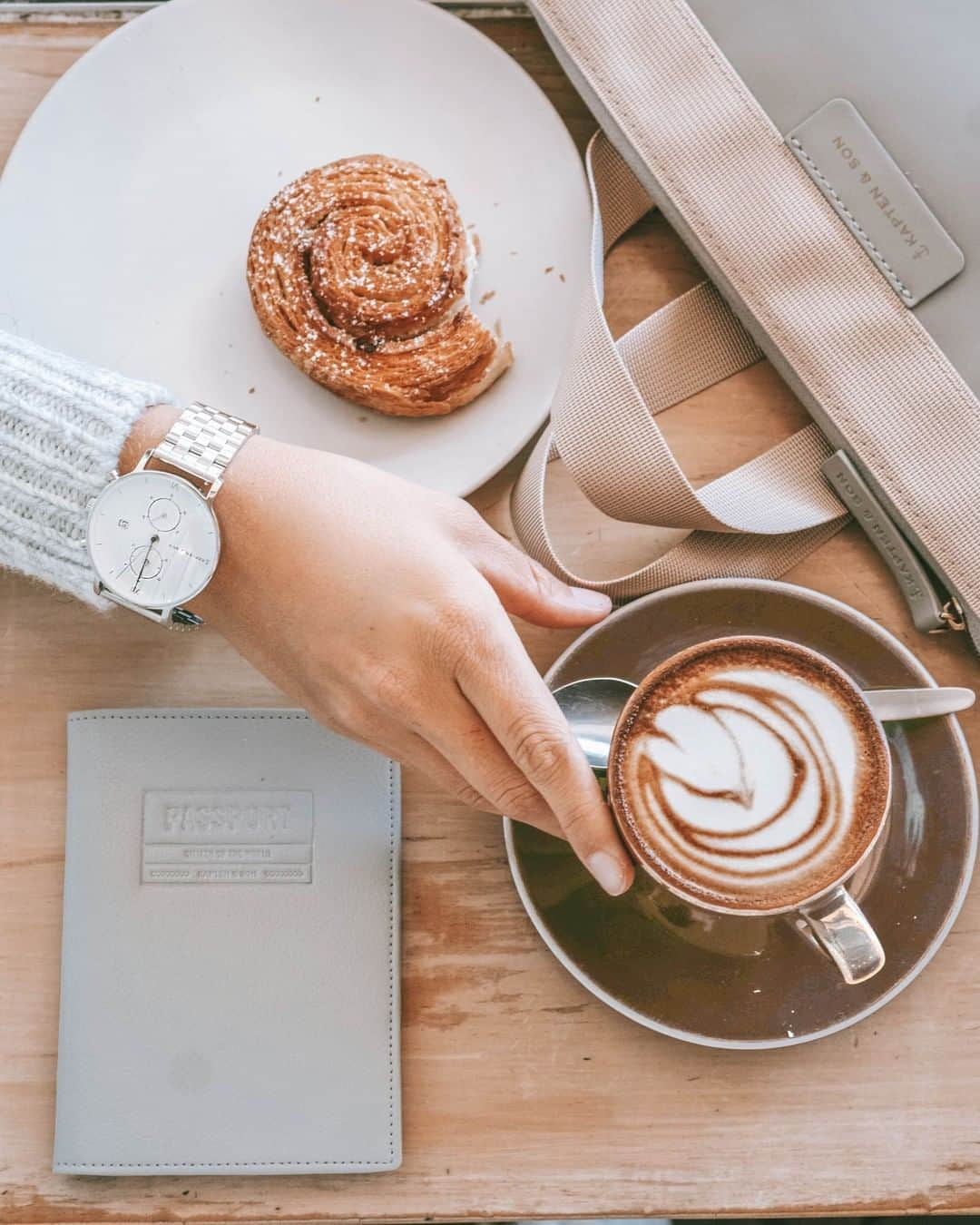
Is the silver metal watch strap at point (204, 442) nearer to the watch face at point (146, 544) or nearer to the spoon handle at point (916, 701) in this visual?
the watch face at point (146, 544)

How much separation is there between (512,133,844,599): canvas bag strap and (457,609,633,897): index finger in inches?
6.3

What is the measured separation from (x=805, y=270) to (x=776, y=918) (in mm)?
514

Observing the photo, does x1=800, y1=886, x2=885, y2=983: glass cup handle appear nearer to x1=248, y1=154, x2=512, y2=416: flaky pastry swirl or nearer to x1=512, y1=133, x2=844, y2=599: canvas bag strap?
x1=512, y1=133, x2=844, y2=599: canvas bag strap

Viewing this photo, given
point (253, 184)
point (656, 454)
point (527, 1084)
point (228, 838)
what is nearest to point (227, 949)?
point (228, 838)

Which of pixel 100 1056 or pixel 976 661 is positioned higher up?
pixel 976 661

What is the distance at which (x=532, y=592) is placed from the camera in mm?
839

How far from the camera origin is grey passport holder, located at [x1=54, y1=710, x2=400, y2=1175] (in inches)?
33.2

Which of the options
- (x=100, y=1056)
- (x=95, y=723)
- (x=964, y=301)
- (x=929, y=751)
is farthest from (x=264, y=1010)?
(x=964, y=301)

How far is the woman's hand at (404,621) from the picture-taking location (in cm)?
75

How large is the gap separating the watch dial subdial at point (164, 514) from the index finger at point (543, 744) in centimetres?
24

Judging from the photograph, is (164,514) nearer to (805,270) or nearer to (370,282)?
(370,282)

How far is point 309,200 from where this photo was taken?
0.91 m

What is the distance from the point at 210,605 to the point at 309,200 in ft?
1.17

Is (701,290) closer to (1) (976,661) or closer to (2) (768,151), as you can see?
(2) (768,151)
